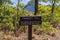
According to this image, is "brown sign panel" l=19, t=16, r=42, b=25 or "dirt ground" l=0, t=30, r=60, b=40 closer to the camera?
"brown sign panel" l=19, t=16, r=42, b=25

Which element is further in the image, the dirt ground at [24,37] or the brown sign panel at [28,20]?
the dirt ground at [24,37]

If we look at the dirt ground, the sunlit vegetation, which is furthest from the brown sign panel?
the sunlit vegetation

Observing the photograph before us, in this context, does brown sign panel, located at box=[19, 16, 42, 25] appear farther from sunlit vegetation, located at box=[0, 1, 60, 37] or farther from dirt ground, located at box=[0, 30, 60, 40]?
sunlit vegetation, located at box=[0, 1, 60, 37]

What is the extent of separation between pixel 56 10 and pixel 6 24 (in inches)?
190

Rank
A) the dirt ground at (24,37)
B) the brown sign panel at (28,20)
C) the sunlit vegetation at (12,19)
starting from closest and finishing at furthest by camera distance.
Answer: the brown sign panel at (28,20) → the dirt ground at (24,37) → the sunlit vegetation at (12,19)

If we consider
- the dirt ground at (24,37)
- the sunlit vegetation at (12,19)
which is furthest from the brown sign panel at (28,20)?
the sunlit vegetation at (12,19)

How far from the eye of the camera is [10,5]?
12.3 meters

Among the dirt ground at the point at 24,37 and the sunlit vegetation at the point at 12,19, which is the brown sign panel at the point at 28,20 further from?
the sunlit vegetation at the point at 12,19

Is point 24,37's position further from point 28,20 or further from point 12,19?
point 28,20

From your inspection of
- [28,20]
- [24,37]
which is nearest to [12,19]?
[24,37]

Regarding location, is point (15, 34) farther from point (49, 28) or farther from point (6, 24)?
point (49, 28)

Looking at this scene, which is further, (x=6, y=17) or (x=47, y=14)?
(x=47, y=14)

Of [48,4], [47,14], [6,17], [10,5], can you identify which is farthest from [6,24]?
[48,4]

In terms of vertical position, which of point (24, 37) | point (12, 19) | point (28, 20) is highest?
point (28, 20)
